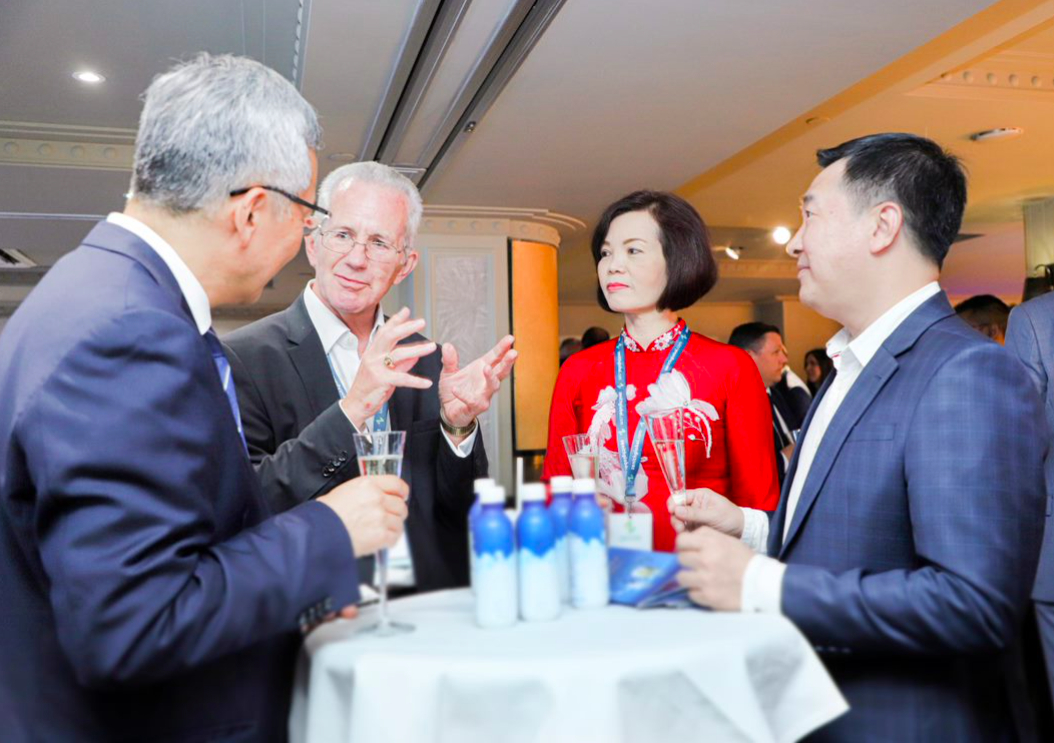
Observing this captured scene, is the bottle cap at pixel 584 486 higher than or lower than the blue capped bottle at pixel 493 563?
higher

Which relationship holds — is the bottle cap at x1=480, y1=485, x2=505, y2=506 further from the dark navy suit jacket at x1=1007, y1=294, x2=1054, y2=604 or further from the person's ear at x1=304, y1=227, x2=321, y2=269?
the dark navy suit jacket at x1=1007, y1=294, x2=1054, y2=604

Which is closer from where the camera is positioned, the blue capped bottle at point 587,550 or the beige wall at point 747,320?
the blue capped bottle at point 587,550

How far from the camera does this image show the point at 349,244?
2.03m

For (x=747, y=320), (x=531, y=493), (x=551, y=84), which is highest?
(x=551, y=84)

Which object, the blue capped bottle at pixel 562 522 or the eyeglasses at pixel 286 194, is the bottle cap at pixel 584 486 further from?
the eyeglasses at pixel 286 194

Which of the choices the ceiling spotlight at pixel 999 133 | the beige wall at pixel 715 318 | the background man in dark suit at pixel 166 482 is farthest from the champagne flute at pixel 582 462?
A: the beige wall at pixel 715 318

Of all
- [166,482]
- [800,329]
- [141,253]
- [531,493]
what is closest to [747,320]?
[800,329]

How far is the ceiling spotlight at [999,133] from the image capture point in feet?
22.9

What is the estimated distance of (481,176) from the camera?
7.42 m

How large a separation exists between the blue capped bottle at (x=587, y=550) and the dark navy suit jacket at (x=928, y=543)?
0.26 meters

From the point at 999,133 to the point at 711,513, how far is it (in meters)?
6.79

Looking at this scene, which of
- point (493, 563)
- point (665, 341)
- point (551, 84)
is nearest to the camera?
point (493, 563)

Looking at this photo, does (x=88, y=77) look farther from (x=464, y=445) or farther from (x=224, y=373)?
(x=224, y=373)

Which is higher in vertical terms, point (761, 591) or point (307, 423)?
point (307, 423)
